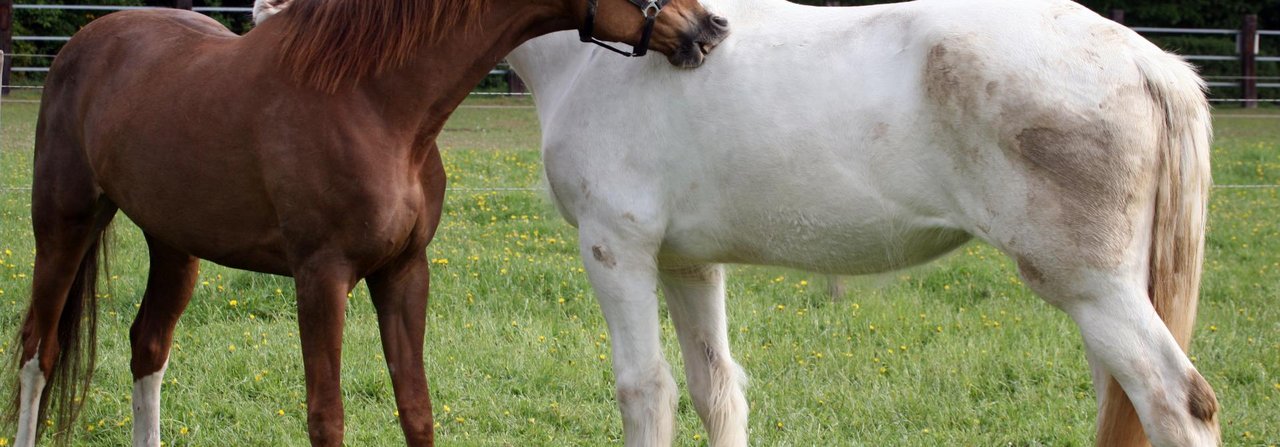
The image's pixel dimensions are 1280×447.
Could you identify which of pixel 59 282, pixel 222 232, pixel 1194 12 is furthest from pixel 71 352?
pixel 1194 12

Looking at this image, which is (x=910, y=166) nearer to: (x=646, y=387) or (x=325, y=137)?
(x=646, y=387)

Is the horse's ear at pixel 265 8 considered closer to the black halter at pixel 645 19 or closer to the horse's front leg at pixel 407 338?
the horse's front leg at pixel 407 338

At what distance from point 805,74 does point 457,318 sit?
2864 mm

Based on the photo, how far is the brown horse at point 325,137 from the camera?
2.84 m

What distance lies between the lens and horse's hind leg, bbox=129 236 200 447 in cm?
368

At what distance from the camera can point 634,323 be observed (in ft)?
10.3

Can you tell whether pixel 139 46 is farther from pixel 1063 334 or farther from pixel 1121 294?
pixel 1063 334

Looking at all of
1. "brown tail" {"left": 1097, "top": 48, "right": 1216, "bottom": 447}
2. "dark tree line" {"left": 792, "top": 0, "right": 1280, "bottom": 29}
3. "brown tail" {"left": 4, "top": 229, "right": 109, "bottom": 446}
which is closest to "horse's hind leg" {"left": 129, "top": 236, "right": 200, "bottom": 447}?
"brown tail" {"left": 4, "top": 229, "right": 109, "bottom": 446}

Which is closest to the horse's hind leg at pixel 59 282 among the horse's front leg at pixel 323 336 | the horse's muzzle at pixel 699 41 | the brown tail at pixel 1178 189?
the horse's front leg at pixel 323 336

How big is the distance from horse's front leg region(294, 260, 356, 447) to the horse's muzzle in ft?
3.28

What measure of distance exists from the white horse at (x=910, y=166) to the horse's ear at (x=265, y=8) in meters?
0.79

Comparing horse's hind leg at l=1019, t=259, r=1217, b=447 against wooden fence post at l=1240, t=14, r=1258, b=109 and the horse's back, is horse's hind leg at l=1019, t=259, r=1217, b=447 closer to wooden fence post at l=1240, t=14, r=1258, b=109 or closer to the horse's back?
the horse's back

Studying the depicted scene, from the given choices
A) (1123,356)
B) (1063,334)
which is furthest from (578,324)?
(1123,356)

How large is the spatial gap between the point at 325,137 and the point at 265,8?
2.50ft
